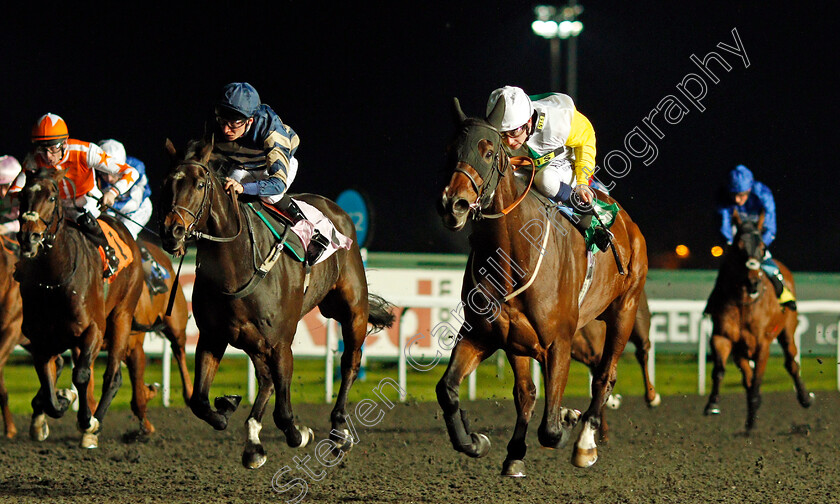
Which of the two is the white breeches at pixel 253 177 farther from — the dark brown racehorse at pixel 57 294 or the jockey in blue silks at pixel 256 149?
the dark brown racehorse at pixel 57 294

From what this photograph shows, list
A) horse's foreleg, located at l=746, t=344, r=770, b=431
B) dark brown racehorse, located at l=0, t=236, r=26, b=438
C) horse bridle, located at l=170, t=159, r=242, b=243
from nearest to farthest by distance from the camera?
horse bridle, located at l=170, t=159, r=242, b=243 < dark brown racehorse, located at l=0, t=236, r=26, b=438 < horse's foreleg, located at l=746, t=344, r=770, b=431

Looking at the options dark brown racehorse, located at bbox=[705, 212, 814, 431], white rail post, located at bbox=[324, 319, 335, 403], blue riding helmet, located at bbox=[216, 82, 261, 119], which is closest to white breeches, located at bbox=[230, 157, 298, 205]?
blue riding helmet, located at bbox=[216, 82, 261, 119]

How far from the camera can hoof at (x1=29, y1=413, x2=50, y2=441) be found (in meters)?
6.11

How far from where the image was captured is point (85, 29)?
15.7m

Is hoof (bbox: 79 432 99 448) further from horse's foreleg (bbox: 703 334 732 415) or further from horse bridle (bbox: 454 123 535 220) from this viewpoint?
horse's foreleg (bbox: 703 334 732 415)

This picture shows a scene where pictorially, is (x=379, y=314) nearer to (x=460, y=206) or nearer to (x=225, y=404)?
(x=225, y=404)

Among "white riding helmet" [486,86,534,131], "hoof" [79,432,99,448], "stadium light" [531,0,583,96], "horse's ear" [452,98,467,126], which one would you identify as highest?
"stadium light" [531,0,583,96]

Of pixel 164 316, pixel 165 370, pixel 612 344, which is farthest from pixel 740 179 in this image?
pixel 165 370

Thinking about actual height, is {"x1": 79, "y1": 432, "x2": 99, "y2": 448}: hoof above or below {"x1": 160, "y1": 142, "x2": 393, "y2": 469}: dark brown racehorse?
below

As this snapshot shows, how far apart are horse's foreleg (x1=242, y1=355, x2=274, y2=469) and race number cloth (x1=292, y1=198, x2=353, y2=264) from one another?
651 millimetres

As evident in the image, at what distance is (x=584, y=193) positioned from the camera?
450cm

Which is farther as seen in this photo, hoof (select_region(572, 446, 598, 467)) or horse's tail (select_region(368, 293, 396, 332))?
horse's tail (select_region(368, 293, 396, 332))

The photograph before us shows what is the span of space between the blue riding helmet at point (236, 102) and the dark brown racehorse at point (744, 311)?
450 centimetres

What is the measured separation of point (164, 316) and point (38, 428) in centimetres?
109
